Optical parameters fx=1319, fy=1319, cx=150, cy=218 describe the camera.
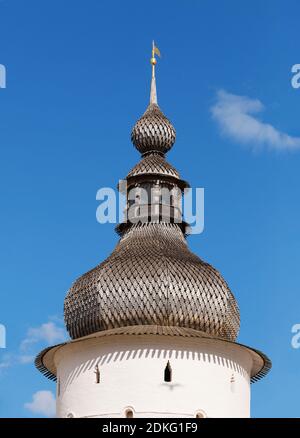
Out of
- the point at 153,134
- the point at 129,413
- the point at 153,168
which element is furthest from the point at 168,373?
the point at 153,134

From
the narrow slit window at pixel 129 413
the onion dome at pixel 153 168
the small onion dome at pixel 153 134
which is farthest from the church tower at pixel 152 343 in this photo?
the small onion dome at pixel 153 134

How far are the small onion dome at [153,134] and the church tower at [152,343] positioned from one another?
105 inches

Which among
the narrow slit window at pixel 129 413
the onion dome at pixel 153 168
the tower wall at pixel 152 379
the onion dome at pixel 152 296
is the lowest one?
the narrow slit window at pixel 129 413

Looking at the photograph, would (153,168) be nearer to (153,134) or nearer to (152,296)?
(153,134)

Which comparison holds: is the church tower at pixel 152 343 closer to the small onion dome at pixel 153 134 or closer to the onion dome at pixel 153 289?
the onion dome at pixel 153 289

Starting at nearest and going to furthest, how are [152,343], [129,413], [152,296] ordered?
[129,413] < [152,343] < [152,296]

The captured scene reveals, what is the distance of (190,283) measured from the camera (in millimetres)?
28047

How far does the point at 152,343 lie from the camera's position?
2712 centimetres

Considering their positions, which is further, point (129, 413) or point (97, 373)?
point (97, 373)

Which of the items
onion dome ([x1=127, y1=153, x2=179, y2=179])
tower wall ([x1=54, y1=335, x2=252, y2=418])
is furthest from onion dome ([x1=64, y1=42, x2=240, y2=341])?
onion dome ([x1=127, y1=153, x2=179, y2=179])

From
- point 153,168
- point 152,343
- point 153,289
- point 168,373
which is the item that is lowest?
point 168,373

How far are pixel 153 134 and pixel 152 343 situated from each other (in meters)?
6.32

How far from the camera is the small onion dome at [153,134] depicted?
3152 centimetres
